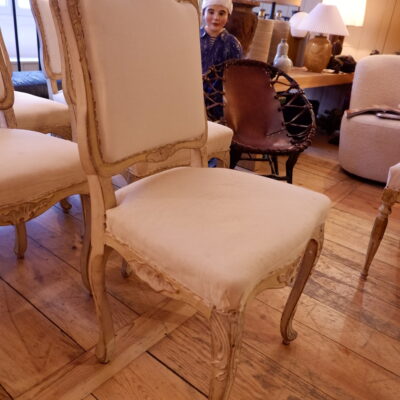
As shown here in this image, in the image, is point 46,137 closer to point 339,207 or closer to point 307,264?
point 307,264

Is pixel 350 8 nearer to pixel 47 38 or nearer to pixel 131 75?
pixel 47 38

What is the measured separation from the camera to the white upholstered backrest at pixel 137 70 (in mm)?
789

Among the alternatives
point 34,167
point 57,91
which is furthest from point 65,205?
point 34,167

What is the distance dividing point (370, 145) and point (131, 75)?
206 centimetres

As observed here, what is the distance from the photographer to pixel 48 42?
6.03 ft

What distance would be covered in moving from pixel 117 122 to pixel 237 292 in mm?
451

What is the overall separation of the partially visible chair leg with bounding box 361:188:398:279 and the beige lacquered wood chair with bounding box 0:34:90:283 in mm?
1073

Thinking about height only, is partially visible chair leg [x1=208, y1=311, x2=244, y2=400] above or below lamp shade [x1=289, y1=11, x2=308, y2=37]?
below

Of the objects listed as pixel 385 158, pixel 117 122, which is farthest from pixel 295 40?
pixel 117 122

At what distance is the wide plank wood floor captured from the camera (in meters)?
1.02

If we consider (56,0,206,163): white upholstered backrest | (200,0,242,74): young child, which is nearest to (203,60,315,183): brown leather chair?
(200,0,242,74): young child

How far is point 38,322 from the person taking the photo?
1192 millimetres

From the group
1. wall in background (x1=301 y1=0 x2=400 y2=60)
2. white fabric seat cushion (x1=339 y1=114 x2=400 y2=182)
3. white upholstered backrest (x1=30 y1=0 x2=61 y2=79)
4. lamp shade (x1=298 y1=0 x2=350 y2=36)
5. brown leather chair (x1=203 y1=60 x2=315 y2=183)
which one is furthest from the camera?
wall in background (x1=301 y1=0 x2=400 y2=60)

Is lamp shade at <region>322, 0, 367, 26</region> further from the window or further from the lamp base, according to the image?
the window
